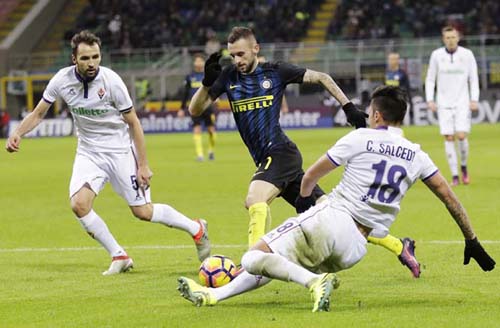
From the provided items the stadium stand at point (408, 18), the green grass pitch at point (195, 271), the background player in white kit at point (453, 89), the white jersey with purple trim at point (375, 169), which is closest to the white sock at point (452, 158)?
the background player in white kit at point (453, 89)

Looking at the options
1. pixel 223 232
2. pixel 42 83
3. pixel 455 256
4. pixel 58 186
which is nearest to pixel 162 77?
pixel 42 83

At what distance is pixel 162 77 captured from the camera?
44312 mm

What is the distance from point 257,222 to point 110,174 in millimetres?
2034

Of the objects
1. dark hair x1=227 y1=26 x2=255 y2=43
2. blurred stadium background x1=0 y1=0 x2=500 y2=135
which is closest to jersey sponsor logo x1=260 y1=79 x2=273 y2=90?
dark hair x1=227 y1=26 x2=255 y2=43

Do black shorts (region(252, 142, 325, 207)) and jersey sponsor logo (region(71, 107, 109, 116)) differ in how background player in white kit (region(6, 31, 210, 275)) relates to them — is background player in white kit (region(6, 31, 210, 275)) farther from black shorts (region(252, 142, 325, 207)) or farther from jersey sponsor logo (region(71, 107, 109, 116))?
black shorts (region(252, 142, 325, 207))

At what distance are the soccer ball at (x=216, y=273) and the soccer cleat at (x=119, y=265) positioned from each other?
5.30 feet

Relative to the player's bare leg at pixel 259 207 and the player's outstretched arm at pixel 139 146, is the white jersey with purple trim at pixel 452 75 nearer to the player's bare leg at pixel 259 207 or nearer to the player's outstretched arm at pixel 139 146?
the player's outstretched arm at pixel 139 146

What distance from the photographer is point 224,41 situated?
47031 mm

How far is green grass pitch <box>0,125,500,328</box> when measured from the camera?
7547mm

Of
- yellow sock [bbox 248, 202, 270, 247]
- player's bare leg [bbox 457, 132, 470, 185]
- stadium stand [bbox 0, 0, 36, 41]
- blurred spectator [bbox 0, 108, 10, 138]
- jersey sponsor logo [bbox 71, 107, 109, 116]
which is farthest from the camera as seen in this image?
stadium stand [bbox 0, 0, 36, 41]

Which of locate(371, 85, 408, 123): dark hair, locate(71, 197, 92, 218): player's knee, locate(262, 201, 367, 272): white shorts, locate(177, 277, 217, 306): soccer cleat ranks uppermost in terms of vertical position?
locate(371, 85, 408, 123): dark hair

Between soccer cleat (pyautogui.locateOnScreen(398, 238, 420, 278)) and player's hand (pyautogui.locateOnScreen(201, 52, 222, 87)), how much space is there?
2102 mm

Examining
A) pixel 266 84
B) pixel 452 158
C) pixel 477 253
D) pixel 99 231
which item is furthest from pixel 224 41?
pixel 477 253

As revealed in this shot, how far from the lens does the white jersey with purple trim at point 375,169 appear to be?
24.9ft
